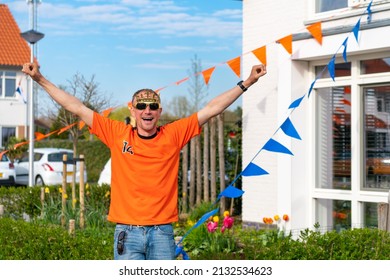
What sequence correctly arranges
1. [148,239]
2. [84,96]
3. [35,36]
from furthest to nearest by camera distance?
1. [84,96]
2. [35,36]
3. [148,239]

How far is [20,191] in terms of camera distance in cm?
1238

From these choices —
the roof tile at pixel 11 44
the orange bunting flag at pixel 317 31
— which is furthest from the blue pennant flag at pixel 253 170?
the roof tile at pixel 11 44

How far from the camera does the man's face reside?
193 inches

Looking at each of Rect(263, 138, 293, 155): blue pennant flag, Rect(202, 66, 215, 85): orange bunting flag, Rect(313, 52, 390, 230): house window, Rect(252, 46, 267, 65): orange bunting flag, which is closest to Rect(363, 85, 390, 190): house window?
Answer: Rect(313, 52, 390, 230): house window

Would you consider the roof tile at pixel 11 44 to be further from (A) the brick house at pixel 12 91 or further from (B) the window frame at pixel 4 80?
(B) the window frame at pixel 4 80

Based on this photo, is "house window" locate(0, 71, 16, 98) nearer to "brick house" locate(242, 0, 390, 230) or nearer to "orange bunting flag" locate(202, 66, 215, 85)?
"brick house" locate(242, 0, 390, 230)

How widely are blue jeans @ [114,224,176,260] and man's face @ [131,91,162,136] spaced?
26.6 inches

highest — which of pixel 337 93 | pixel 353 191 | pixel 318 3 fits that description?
pixel 318 3

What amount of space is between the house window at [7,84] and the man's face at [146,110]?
34947 mm

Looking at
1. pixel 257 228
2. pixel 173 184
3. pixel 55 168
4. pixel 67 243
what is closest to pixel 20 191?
pixel 257 228

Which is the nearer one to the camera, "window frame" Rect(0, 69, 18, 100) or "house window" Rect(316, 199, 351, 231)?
"house window" Rect(316, 199, 351, 231)

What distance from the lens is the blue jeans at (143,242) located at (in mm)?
4867
